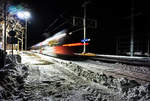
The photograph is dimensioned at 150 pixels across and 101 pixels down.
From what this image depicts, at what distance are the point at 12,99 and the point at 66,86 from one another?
2.51 meters

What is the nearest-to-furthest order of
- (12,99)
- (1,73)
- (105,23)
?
(12,99) → (1,73) → (105,23)

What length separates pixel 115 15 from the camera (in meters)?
32.2

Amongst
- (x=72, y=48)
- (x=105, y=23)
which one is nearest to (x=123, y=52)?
(x=105, y=23)

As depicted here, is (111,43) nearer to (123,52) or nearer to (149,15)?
(123,52)

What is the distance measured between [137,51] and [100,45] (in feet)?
25.3

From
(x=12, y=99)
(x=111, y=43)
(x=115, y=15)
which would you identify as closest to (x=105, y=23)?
(x=115, y=15)

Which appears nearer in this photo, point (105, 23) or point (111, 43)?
point (111, 43)

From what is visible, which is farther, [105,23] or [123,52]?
[105,23]

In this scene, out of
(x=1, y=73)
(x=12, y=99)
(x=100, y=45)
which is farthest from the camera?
(x=100, y=45)

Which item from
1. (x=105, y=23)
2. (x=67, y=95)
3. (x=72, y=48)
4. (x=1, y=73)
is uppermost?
(x=105, y=23)

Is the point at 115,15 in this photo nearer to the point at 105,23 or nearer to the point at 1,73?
the point at 105,23

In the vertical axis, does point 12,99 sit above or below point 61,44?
below

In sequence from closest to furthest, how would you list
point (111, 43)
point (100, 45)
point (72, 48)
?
point (72, 48), point (100, 45), point (111, 43)

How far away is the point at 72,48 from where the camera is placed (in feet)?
56.7
